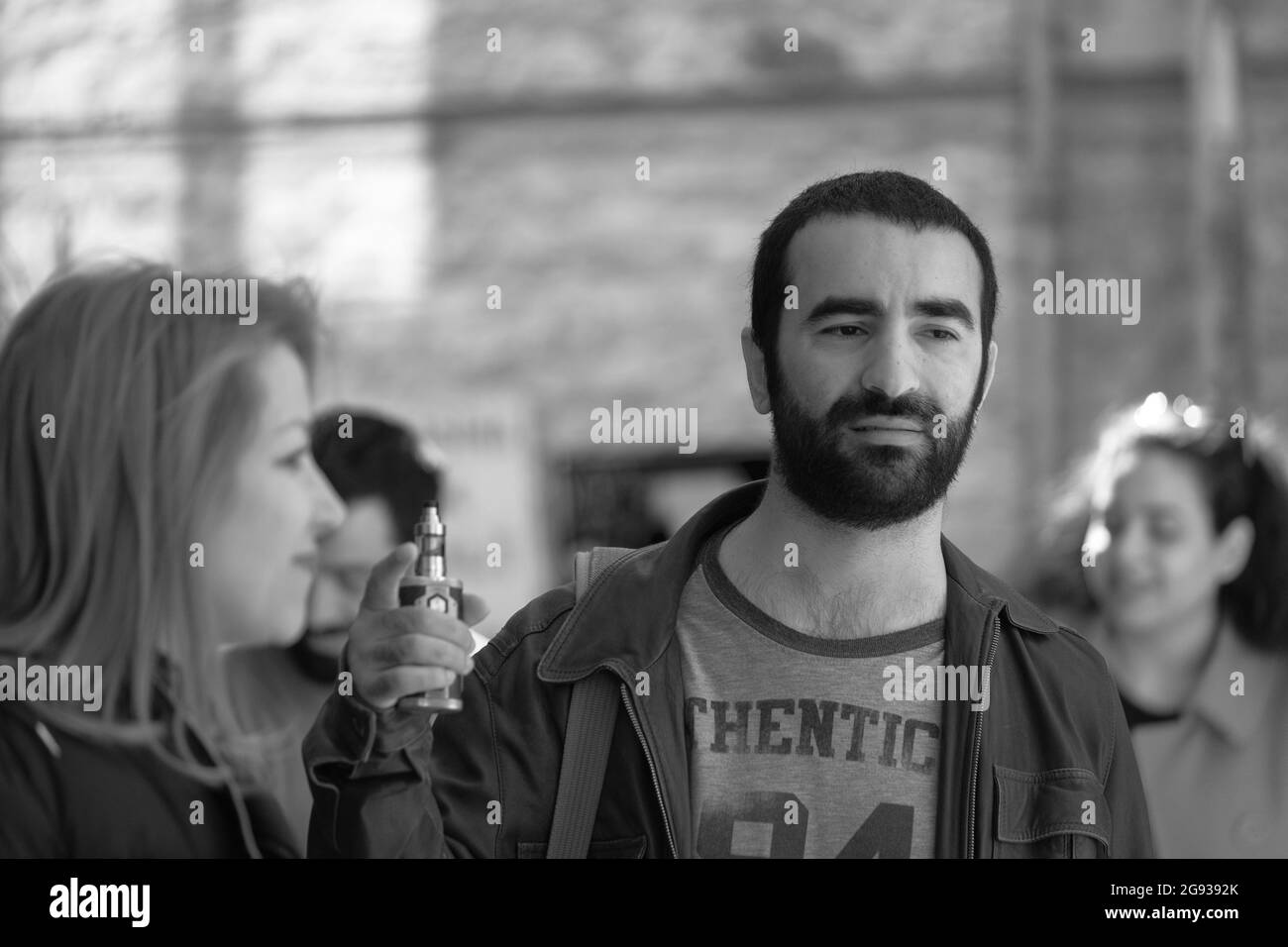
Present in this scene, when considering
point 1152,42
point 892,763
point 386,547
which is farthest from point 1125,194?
point 892,763

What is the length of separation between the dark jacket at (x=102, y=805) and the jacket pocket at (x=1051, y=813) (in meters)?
1.20

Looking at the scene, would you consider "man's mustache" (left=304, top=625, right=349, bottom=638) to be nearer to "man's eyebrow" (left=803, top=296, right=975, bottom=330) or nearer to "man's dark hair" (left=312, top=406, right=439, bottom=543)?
"man's dark hair" (left=312, top=406, right=439, bottom=543)

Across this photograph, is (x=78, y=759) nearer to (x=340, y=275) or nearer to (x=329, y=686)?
(x=329, y=686)

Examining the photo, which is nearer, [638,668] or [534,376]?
[638,668]

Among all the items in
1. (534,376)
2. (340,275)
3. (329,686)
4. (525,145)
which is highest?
(525,145)

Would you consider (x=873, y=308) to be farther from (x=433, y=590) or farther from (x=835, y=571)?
(x=433, y=590)

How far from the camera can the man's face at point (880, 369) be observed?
2053 mm

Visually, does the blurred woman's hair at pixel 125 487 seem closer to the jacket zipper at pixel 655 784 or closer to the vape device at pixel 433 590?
the vape device at pixel 433 590

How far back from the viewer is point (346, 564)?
346 centimetres

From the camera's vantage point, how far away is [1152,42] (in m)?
5.29

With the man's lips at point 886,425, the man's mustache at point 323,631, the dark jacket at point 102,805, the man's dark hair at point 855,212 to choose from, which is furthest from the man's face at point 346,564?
the man's lips at point 886,425
